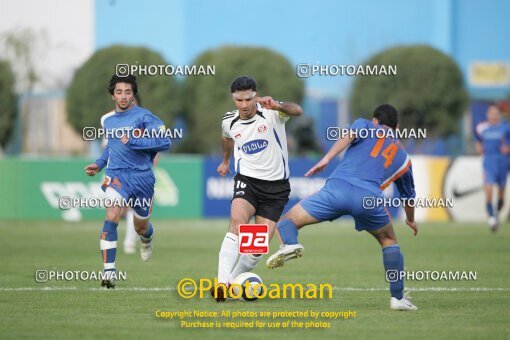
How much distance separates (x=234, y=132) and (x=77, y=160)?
17.5 meters

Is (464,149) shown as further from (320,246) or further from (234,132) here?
(234,132)

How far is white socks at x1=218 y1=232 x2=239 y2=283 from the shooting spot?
11.3 metres

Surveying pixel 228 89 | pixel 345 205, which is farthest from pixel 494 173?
pixel 228 89

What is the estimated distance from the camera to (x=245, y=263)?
11.8 m

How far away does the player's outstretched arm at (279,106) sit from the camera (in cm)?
1086

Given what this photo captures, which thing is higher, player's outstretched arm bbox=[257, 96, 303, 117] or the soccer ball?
player's outstretched arm bbox=[257, 96, 303, 117]

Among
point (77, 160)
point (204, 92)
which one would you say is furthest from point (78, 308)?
point (204, 92)

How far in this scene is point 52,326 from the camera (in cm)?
955

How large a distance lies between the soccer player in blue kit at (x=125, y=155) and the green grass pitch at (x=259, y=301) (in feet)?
2.57

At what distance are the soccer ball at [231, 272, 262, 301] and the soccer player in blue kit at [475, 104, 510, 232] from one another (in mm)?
14863

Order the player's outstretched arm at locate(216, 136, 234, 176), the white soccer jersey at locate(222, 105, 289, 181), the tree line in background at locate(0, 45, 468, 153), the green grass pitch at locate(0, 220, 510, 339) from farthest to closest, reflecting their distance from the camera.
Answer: the tree line in background at locate(0, 45, 468, 153), the player's outstretched arm at locate(216, 136, 234, 176), the white soccer jersey at locate(222, 105, 289, 181), the green grass pitch at locate(0, 220, 510, 339)

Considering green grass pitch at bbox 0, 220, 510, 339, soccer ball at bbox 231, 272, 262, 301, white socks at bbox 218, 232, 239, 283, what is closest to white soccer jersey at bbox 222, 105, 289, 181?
white socks at bbox 218, 232, 239, 283

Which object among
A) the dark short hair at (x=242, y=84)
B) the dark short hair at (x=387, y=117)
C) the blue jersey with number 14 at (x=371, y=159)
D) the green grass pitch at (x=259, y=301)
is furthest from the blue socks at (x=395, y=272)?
the dark short hair at (x=242, y=84)

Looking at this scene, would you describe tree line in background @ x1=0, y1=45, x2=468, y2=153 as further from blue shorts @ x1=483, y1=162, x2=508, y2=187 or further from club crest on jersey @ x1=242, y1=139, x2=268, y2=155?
club crest on jersey @ x1=242, y1=139, x2=268, y2=155
